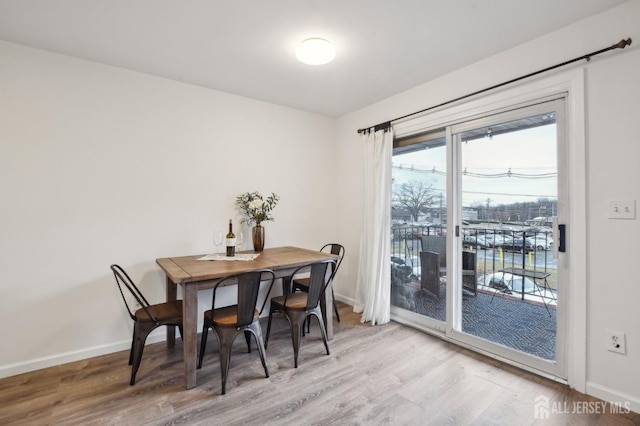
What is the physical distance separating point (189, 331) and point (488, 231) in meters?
2.67

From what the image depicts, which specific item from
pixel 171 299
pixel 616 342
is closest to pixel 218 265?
pixel 171 299

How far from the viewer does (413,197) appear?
11.0ft

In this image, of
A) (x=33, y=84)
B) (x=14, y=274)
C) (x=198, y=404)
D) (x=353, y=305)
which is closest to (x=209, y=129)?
(x=33, y=84)

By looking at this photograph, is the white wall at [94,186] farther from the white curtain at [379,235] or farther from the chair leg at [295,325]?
the white curtain at [379,235]

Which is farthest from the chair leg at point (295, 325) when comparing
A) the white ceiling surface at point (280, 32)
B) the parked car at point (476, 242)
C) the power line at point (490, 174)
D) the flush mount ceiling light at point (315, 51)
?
the white ceiling surface at point (280, 32)

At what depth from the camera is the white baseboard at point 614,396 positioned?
1836 mm

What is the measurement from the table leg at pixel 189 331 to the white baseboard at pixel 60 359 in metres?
1.02

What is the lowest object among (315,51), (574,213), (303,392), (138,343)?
(303,392)

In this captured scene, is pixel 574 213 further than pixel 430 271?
No

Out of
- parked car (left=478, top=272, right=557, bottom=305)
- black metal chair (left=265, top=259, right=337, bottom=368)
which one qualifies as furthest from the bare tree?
black metal chair (left=265, top=259, right=337, bottom=368)

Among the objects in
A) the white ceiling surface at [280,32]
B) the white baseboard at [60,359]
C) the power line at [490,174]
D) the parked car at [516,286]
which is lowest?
the white baseboard at [60,359]

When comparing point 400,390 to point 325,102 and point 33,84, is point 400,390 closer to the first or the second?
point 325,102

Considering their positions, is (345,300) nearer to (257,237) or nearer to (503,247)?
(257,237)

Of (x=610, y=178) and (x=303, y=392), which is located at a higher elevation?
(x=610, y=178)
